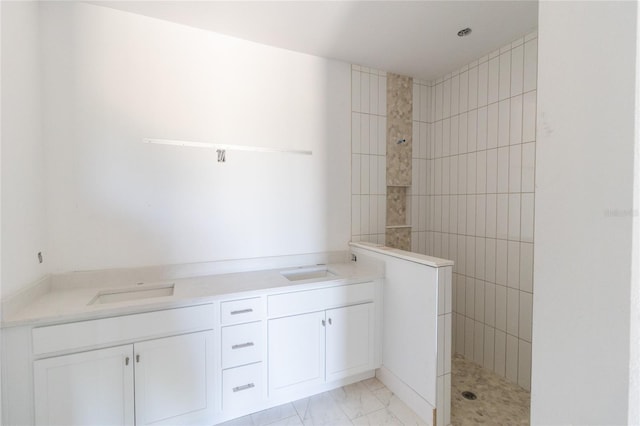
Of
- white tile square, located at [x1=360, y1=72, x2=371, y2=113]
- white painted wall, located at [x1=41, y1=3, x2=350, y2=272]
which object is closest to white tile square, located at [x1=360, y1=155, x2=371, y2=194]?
white painted wall, located at [x1=41, y1=3, x2=350, y2=272]

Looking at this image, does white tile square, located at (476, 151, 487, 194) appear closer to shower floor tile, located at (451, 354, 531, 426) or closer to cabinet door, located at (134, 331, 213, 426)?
shower floor tile, located at (451, 354, 531, 426)

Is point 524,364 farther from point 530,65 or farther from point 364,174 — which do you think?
point 530,65

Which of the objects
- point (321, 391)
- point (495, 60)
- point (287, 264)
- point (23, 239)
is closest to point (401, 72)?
point (495, 60)

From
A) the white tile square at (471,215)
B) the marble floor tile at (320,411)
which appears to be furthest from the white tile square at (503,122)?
the marble floor tile at (320,411)

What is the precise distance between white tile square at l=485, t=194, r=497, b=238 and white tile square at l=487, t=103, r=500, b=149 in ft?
1.40

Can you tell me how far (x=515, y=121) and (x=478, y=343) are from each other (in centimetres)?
182

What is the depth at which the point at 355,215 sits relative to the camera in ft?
8.10

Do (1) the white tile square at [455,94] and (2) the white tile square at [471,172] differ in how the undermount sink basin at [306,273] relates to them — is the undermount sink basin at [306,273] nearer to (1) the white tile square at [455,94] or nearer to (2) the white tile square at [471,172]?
(2) the white tile square at [471,172]

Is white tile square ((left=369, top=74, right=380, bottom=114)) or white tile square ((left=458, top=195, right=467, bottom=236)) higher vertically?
white tile square ((left=369, top=74, right=380, bottom=114))

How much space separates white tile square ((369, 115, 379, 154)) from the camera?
2.52 metres

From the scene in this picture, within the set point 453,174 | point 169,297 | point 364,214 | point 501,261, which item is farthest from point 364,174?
point 169,297

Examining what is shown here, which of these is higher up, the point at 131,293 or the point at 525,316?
the point at 131,293

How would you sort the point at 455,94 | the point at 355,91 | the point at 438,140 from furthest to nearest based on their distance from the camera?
the point at 438,140 → the point at 455,94 → the point at 355,91

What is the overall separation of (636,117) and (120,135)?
7.26 feet
